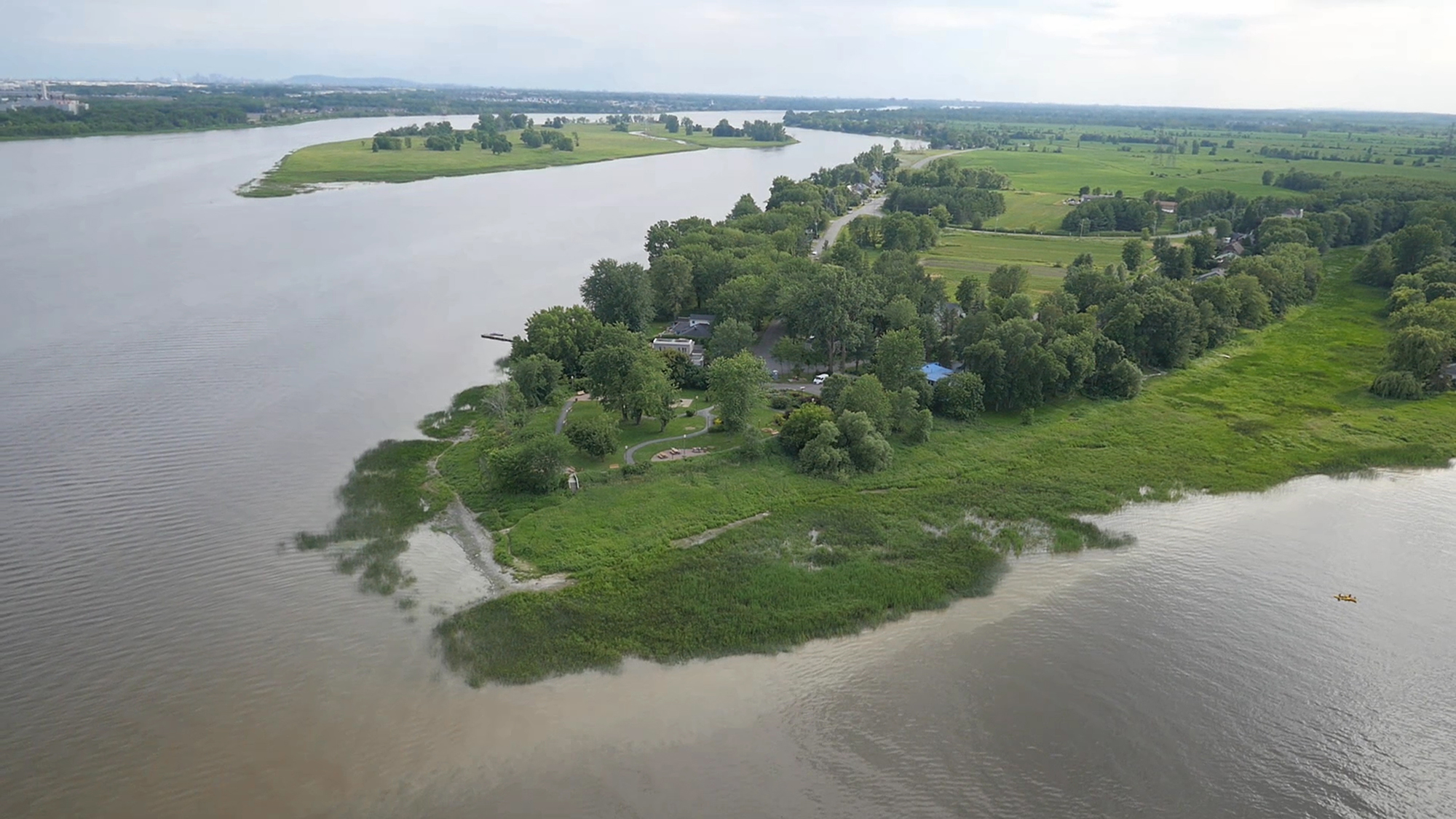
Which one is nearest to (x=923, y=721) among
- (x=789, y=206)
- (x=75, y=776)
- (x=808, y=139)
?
(x=75, y=776)

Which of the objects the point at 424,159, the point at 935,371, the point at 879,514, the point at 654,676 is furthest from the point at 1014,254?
the point at 424,159

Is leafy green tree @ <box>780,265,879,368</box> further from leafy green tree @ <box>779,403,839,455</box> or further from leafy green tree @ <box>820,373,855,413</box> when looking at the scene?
leafy green tree @ <box>779,403,839,455</box>

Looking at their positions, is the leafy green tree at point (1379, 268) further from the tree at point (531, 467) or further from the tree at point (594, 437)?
the tree at point (531, 467)

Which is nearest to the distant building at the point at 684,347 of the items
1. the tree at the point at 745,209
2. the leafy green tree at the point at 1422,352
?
the tree at the point at 745,209

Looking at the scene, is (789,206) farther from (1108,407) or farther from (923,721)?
(923,721)

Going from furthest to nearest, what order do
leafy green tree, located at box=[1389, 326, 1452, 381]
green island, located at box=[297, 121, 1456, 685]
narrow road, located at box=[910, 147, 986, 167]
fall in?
1. narrow road, located at box=[910, 147, 986, 167]
2. leafy green tree, located at box=[1389, 326, 1452, 381]
3. green island, located at box=[297, 121, 1456, 685]

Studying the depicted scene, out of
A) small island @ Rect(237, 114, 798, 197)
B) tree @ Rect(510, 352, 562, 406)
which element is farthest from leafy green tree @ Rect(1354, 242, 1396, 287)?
small island @ Rect(237, 114, 798, 197)

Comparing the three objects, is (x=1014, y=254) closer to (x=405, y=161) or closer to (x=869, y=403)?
(x=869, y=403)

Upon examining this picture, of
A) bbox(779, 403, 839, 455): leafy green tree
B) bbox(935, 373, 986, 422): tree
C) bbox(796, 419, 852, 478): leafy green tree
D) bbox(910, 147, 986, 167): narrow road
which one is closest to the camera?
bbox(796, 419, 852, 478): leafy green tree
